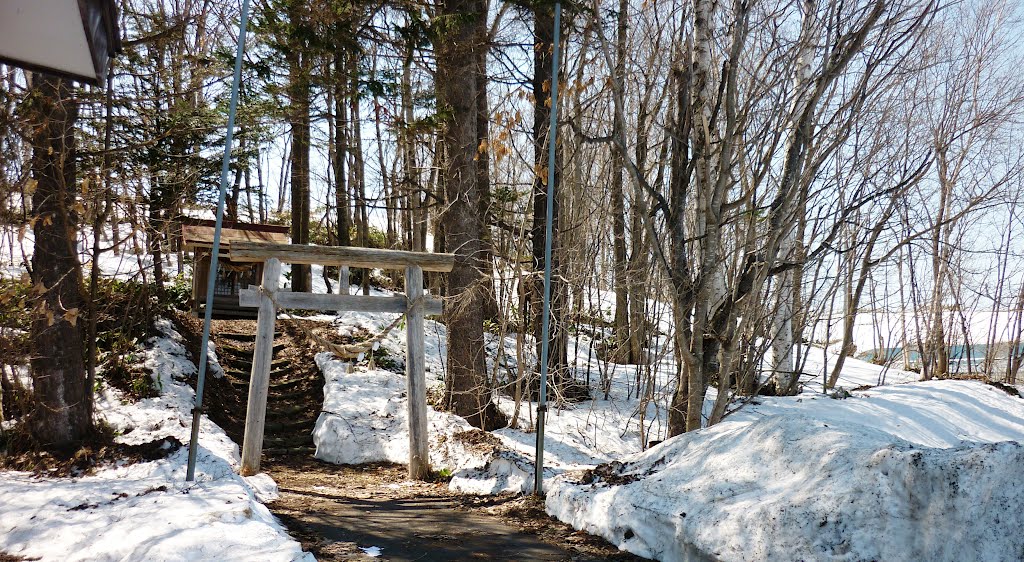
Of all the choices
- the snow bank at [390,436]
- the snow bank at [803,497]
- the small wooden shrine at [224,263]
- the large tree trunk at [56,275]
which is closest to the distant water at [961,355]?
the snow bank at [390,436]

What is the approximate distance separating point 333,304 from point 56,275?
2.78 meters

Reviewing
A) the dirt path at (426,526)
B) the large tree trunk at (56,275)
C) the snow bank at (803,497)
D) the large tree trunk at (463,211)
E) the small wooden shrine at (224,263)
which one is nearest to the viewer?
the snow bank at (803,497)

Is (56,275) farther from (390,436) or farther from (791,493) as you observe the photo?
(791,493)

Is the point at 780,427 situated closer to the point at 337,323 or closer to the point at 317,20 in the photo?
the point at 317,20

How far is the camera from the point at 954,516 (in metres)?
2.71

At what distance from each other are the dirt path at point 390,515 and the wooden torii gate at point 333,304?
47cm

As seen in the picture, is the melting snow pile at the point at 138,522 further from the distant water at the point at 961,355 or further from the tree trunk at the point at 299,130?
the distant water at the point at 961,355

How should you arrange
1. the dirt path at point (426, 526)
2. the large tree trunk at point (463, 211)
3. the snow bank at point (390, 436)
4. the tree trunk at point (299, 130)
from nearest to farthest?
the dirt path at point (426, 526) < the snow bank at point (390, 436) < the tree trunk at point (299, 130) < the large tree trunk at point (463, 211)

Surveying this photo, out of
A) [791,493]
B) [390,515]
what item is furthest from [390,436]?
[791,493]

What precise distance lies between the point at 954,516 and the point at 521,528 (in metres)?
2.71

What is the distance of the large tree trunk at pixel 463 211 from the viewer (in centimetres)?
876

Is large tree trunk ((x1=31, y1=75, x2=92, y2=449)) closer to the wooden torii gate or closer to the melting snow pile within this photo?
the melting snow pile

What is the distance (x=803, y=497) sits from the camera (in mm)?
3215

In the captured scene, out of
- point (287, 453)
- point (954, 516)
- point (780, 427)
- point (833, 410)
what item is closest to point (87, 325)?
point (287, 453)
